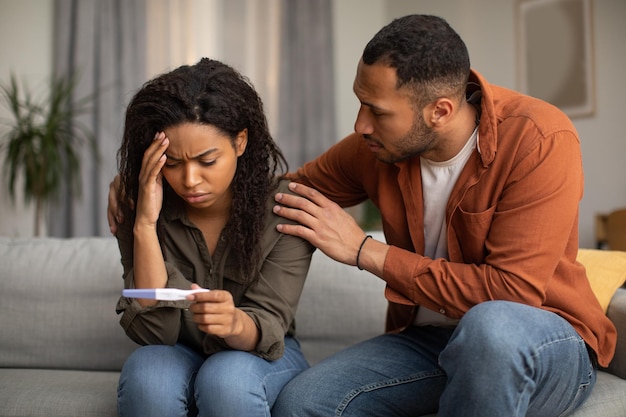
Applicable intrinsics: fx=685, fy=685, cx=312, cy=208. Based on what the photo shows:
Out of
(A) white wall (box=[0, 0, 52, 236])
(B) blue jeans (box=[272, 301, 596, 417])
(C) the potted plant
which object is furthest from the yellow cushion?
(A) white wall (box=[0, 0, 52, 236])

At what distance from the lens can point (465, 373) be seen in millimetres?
1260

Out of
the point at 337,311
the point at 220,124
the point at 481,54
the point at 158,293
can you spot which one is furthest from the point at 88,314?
the point at 481,54

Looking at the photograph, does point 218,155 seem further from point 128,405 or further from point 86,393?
point 86,393

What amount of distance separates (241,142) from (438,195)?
49cm

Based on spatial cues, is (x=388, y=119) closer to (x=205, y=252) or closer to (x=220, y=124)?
(x=220, y=124)

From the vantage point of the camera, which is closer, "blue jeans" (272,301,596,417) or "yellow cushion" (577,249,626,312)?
"blue jeans" (272,301,596,417)

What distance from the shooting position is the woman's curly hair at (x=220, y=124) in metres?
1.54

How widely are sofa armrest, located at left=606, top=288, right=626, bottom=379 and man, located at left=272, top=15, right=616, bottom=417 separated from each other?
10 cm

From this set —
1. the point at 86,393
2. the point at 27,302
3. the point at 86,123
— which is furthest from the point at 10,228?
the point at 86,393

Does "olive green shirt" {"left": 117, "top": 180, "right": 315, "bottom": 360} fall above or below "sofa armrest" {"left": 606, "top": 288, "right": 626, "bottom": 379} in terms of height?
above

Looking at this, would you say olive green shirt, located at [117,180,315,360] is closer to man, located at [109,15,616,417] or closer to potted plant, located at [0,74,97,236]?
man, located at [109,15,616,417]

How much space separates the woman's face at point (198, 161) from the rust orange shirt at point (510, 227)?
1.39 ft

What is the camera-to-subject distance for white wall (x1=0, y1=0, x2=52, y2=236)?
4.02 meters

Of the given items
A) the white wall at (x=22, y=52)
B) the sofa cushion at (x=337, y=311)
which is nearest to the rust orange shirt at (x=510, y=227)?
the sofa cushion at (x=337, y=311)
